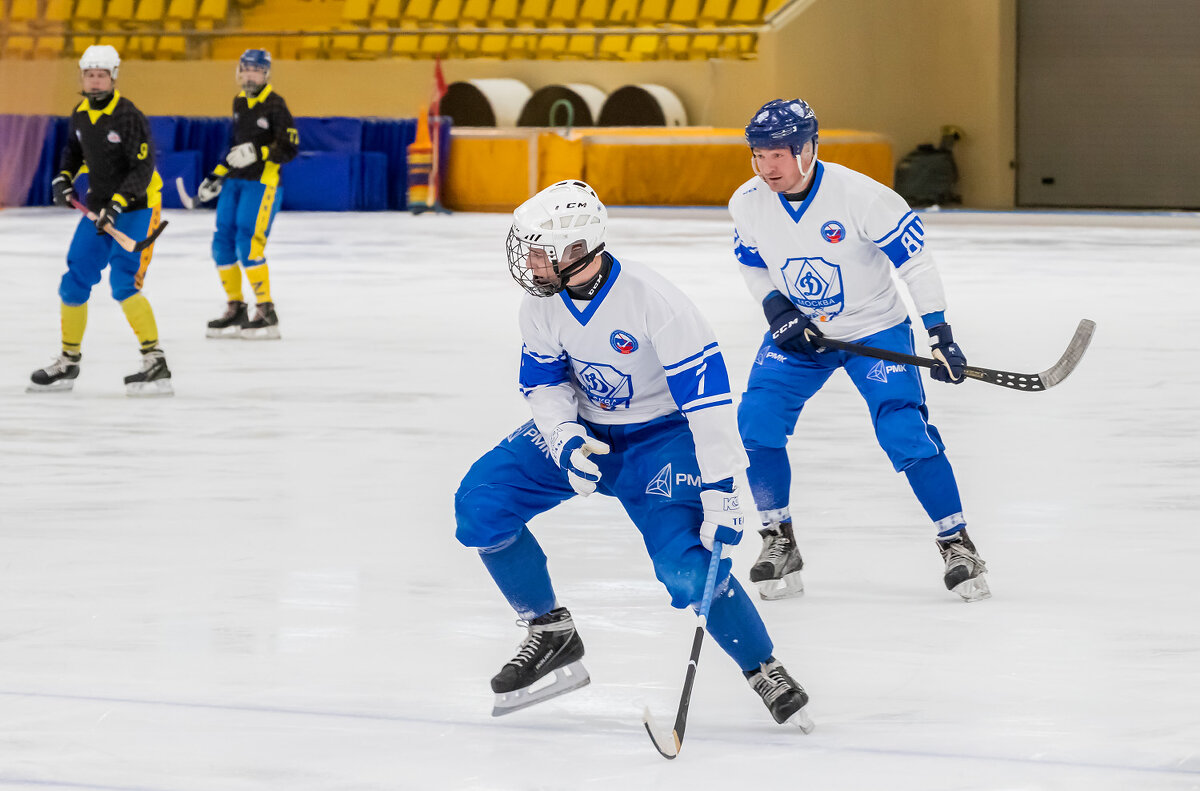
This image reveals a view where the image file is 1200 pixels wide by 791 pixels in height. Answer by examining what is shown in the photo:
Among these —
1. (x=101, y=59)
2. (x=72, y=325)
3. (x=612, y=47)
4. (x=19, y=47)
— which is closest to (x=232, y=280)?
(x=72, y=325)

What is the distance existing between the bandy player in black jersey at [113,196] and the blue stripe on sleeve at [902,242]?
4.07 meters

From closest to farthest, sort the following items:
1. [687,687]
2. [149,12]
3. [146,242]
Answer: [687,687] → [146,242] → [149,12]

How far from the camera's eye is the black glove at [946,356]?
431cm

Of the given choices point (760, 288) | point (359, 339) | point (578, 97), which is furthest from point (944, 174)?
point (760, 288)

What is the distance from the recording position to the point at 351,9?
26625 mm

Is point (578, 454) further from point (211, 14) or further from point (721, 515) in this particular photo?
point (211, 14)

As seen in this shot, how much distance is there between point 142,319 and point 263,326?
216 cm

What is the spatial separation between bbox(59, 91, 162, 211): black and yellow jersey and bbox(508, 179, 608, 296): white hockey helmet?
184 inches

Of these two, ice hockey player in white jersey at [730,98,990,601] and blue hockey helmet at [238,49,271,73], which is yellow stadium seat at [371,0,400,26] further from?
ice hockey player in white jersey at [730,98,990,601]

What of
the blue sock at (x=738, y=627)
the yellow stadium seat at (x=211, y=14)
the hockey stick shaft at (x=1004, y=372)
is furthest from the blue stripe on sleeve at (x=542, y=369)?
the yellow stadium seat at (x=211, y=14)

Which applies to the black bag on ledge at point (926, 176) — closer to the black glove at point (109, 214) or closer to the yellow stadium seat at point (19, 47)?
the yellow stadium seat at point (19, 47)

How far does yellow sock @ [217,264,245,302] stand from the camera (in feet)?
32.4

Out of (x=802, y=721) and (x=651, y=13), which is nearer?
(x=802, y=721)

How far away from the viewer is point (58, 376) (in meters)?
7.74
